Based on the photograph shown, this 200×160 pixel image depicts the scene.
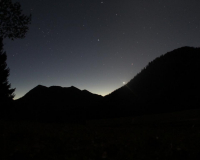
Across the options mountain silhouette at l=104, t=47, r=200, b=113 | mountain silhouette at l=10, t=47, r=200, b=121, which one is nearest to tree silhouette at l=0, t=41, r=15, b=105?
mountain silhouette at l=10, t=47, r=200, b=121

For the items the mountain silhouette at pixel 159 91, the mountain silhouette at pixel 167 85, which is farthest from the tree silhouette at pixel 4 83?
the mountain silhouette at pixel 167 85

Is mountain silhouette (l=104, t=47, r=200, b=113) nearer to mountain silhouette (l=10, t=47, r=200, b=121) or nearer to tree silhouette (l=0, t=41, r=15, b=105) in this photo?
mountain silhouette (l=10, t=47, r=200, b=121)

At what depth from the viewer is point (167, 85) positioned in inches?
575

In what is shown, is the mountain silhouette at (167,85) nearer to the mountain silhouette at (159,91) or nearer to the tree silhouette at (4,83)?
the mountain silhouette at (159,91)

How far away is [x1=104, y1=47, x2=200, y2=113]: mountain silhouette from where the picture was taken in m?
13.0

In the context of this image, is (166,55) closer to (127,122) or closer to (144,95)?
(144,95)

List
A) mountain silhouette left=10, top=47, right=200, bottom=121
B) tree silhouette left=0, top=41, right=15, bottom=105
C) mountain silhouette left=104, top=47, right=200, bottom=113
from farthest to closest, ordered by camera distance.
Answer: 1. tree silhouette left=0, top=41, right=15, bottom=105
2. mountain silhouette left=10, top=47, right=200, bottom=121
3. mountain silhouette left=104, top=47, right=200, bottom=113

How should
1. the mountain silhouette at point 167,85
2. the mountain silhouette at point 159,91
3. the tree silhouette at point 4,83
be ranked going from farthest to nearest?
the tree silhouette at point 4,83 → the mountain silhouette at point 159,91 → the mountain silhouette at point 167,85

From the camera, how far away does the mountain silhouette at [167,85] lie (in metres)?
13.0

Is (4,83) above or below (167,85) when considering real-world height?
above

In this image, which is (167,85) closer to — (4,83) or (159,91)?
(159,91)

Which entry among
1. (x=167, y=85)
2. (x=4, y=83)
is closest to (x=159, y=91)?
(x=167, y=85)

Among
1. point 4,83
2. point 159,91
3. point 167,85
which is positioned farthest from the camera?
point 4,83

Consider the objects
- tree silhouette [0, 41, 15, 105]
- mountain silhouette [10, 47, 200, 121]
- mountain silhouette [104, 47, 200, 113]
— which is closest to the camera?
mountain silhouette [104, 47, 200, 113]
